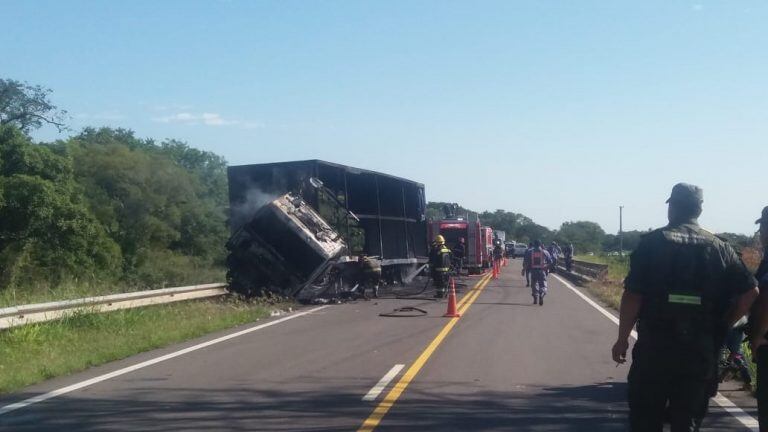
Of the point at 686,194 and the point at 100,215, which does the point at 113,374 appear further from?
the point at 100,215

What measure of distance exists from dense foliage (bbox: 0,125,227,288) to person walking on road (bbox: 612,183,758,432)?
21904 mm

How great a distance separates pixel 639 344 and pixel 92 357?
924 cm

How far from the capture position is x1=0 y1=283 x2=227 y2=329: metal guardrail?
1348cm

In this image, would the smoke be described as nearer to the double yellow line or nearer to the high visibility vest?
the high visibility vest

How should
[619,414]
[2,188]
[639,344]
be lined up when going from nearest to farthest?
1. [639,344]
2. [619,414]
3. [2,188]

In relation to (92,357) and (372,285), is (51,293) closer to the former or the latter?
(92,357)

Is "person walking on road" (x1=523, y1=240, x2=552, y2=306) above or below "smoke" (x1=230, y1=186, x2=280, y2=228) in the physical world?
below

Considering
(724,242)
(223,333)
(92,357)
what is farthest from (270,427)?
(223,333)

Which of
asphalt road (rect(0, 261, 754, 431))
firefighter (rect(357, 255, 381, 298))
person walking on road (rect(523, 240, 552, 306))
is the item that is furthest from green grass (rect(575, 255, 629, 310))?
asphalt road (rect(0, 261, 754, 431))

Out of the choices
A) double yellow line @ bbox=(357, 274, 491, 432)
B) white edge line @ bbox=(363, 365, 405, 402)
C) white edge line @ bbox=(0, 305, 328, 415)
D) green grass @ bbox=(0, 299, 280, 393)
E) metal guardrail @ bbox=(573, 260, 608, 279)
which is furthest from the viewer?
metal guardrail @ bbox=(573, 260, 608, 279)

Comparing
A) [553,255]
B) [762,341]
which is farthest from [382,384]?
[553,255]

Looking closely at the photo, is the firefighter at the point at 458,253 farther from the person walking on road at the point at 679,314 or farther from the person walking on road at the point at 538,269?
the person walking on road at the point at 679,314

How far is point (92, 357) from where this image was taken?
12.6 meters

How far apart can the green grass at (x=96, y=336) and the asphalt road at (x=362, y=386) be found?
1.31ft
